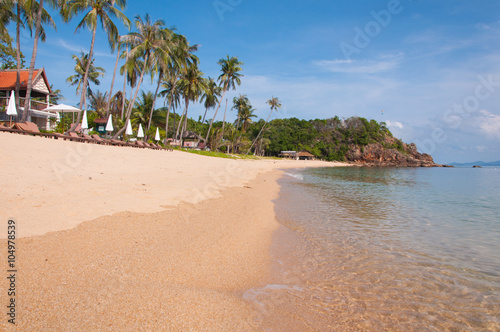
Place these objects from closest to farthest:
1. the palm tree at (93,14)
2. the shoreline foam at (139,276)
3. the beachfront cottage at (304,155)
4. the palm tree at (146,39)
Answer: the shoreline foam at (139,276)
the palm tree at (93,14)
the palm tree at (146,39)
the beachfront cottage at (304,155)

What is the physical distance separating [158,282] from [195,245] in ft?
3.67

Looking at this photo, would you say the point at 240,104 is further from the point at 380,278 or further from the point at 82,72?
the point at 380,278

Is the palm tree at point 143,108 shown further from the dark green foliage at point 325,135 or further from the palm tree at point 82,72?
the dark green foliage at point 325,135

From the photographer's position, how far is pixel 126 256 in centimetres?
295

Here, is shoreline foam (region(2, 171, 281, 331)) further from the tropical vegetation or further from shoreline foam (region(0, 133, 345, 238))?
the tropical vegetation

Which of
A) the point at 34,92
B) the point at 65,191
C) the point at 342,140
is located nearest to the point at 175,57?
the point at 34,92

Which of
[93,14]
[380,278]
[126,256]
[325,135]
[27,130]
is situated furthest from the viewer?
[325,135]

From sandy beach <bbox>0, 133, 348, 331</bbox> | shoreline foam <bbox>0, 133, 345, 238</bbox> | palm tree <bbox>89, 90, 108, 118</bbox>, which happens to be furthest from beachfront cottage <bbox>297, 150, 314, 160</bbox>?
sandy beach <bbox>0, 133, 348, 331</bbox>

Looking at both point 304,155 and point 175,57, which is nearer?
point 175,57

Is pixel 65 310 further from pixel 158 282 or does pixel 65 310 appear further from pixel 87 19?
pixel 87 19

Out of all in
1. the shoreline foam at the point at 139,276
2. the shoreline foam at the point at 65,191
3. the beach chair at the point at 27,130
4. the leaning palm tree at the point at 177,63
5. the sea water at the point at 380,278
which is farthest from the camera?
the leaning palm tree at the point at 177,63

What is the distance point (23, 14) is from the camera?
826 inches

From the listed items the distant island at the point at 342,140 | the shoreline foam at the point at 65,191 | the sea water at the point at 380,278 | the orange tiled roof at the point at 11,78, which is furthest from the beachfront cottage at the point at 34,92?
the distant island at the point at 342,140

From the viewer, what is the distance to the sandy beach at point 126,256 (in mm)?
1997
